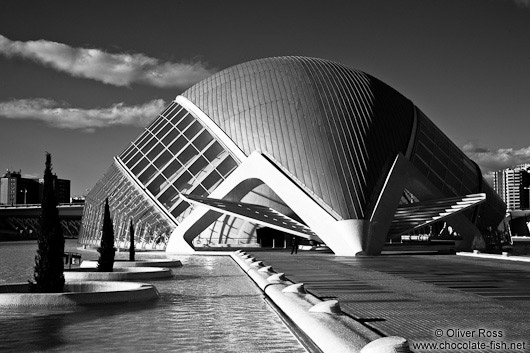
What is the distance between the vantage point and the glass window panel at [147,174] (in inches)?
1718

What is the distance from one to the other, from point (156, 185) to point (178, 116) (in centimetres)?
534

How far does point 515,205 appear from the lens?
19812 cm

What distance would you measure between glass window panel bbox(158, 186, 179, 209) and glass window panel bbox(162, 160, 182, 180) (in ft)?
3.20

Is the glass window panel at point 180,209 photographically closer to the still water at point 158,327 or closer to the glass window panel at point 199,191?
the glass window panel at point 199,191

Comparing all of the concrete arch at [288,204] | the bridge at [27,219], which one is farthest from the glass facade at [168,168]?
the bridge at [27,219]

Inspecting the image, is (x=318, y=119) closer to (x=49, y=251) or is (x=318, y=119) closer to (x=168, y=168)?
(x=168, y=168)

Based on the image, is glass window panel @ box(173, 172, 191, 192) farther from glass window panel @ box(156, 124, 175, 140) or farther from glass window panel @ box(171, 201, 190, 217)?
glass window panel @ box(156, 124, 175, 140)

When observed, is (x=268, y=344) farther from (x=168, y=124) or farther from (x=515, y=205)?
(x=515, y=205)

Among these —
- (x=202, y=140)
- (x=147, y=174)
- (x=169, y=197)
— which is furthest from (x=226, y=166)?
(x=147, y=174)

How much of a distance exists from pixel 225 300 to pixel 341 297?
6.91 feet

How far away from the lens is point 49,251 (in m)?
12.9

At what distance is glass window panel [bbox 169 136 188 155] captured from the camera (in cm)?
4350

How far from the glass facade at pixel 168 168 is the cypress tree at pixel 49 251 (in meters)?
24.7

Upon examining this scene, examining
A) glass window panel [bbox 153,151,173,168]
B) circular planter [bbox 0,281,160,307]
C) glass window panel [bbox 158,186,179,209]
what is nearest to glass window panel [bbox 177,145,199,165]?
glass window panel [bbox 153,151,173,168]
